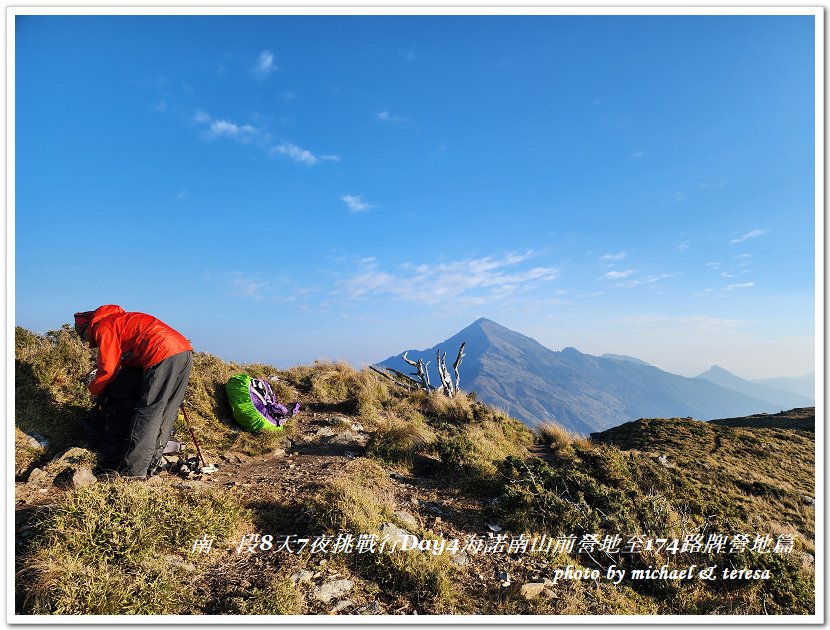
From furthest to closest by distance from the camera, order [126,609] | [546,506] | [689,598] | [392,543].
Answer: [546,506]
[689,598]
[392,543]
[126,609]

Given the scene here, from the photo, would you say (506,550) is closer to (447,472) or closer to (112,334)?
(447,472)

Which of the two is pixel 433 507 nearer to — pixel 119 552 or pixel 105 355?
pixel 119 552

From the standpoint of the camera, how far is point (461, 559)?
470cm

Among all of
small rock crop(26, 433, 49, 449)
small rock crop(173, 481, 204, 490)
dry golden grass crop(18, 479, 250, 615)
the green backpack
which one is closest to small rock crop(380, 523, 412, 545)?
dry golden grass crop(18, 479, 250, 615)

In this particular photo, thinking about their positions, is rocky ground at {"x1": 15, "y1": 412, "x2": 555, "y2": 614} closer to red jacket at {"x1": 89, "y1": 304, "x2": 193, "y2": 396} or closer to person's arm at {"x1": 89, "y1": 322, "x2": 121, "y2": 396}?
person's arm at {"x1": 89, "y1": 322, "x2": 121, "y2": 396}

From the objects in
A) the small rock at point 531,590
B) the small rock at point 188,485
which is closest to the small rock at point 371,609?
the small rock at point 531,590

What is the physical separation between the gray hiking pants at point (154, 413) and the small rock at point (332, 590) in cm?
313

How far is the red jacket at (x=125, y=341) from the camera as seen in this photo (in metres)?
5.27

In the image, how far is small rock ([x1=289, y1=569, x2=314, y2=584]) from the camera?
370cm

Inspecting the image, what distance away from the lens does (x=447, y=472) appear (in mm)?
7195

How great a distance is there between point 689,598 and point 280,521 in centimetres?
524

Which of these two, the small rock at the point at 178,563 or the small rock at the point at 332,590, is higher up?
the small rock at the point at 178,563

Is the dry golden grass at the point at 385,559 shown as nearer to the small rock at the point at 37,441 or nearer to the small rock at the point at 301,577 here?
the small rock at the point at 301,577

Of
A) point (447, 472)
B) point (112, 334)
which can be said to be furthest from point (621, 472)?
point (112, 334)
